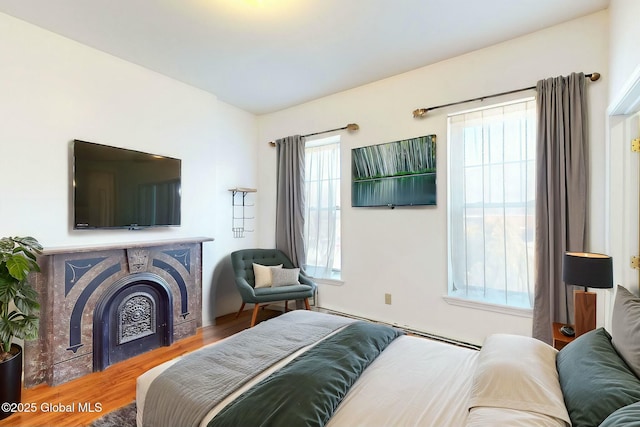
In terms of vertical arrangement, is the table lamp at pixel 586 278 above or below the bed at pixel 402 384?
above

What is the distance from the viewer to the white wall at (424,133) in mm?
2297

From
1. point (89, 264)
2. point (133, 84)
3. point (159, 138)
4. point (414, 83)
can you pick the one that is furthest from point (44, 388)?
point (414, 83)

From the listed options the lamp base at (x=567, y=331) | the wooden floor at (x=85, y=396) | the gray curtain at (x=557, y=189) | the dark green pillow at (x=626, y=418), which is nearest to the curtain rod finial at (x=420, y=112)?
Answer: the gray curtain at (x=557, y=189)

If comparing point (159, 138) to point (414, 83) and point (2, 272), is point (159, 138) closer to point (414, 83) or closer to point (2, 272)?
point (2, 272)

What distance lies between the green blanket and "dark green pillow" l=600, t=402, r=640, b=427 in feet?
2.77

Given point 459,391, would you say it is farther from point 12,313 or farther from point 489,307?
point 12,313

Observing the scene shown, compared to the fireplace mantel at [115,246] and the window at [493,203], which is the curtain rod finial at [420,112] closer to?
the window at [493,203]

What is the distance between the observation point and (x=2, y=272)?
1950mm

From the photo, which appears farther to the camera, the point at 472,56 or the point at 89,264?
the point at 472,56

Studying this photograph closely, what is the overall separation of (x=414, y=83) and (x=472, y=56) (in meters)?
0.56

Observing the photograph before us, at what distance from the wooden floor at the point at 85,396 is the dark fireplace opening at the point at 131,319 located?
104mm

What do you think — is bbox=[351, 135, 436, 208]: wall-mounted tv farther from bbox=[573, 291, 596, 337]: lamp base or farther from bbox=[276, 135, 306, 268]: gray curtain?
bbox=[573, 291, 596, 337]: lamp base

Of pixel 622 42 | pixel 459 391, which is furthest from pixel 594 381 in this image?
pixel 622 42

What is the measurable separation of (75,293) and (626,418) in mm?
3181
